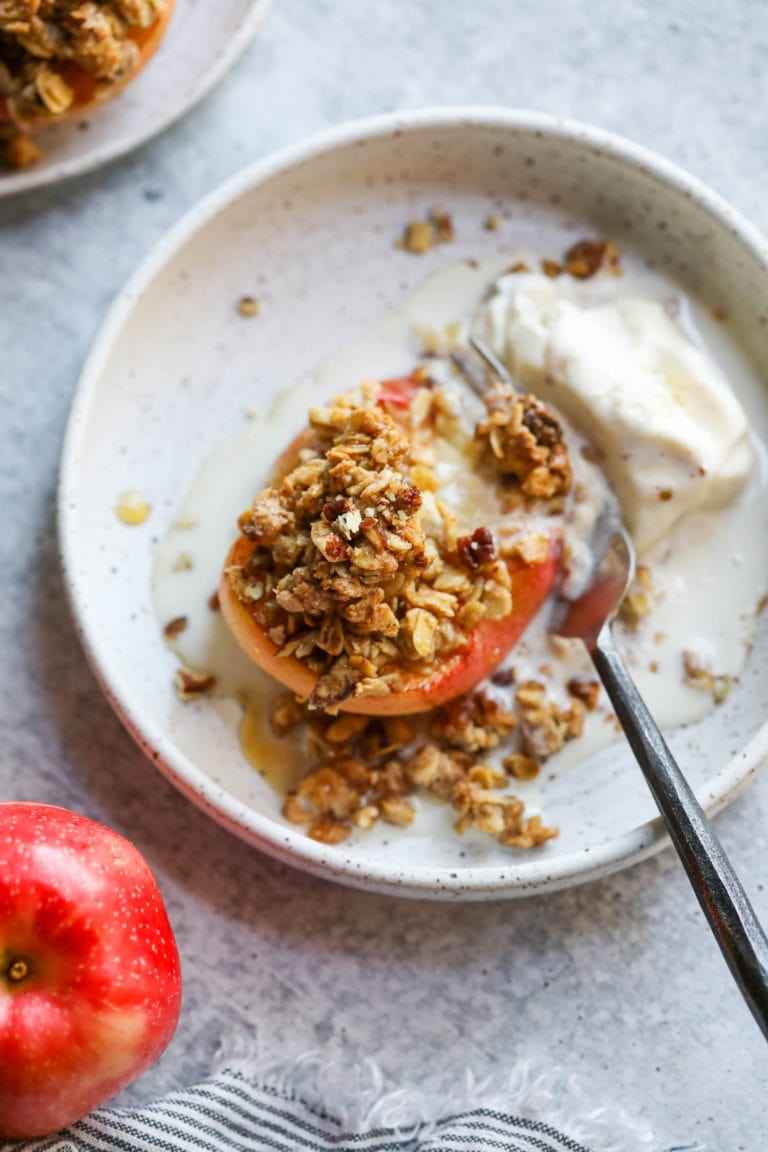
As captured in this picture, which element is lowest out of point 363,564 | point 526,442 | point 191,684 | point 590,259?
point 191,684

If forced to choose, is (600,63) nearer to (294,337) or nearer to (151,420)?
(294,337)

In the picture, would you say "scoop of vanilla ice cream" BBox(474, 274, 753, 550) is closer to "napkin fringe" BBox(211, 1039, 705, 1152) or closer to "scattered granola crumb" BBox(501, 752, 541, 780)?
"scattered granola crumb" BBox(501, 752, 541, 780)

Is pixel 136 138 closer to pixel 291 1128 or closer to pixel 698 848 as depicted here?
pixel 698 848

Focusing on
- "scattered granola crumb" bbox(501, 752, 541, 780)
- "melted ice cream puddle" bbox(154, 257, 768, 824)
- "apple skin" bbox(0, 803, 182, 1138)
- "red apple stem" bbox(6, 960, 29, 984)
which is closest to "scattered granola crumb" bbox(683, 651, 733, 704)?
"melted ice cream puddle" bbox(154, 257, 768, 824)

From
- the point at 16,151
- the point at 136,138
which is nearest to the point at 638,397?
the point at 136,138

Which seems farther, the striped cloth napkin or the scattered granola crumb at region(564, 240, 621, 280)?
the scattered granola crumb at region(564, 240, 621, 280)

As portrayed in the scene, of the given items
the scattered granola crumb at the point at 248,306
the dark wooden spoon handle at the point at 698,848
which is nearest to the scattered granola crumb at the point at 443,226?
the scattered granola crumb at the point at 248,306
